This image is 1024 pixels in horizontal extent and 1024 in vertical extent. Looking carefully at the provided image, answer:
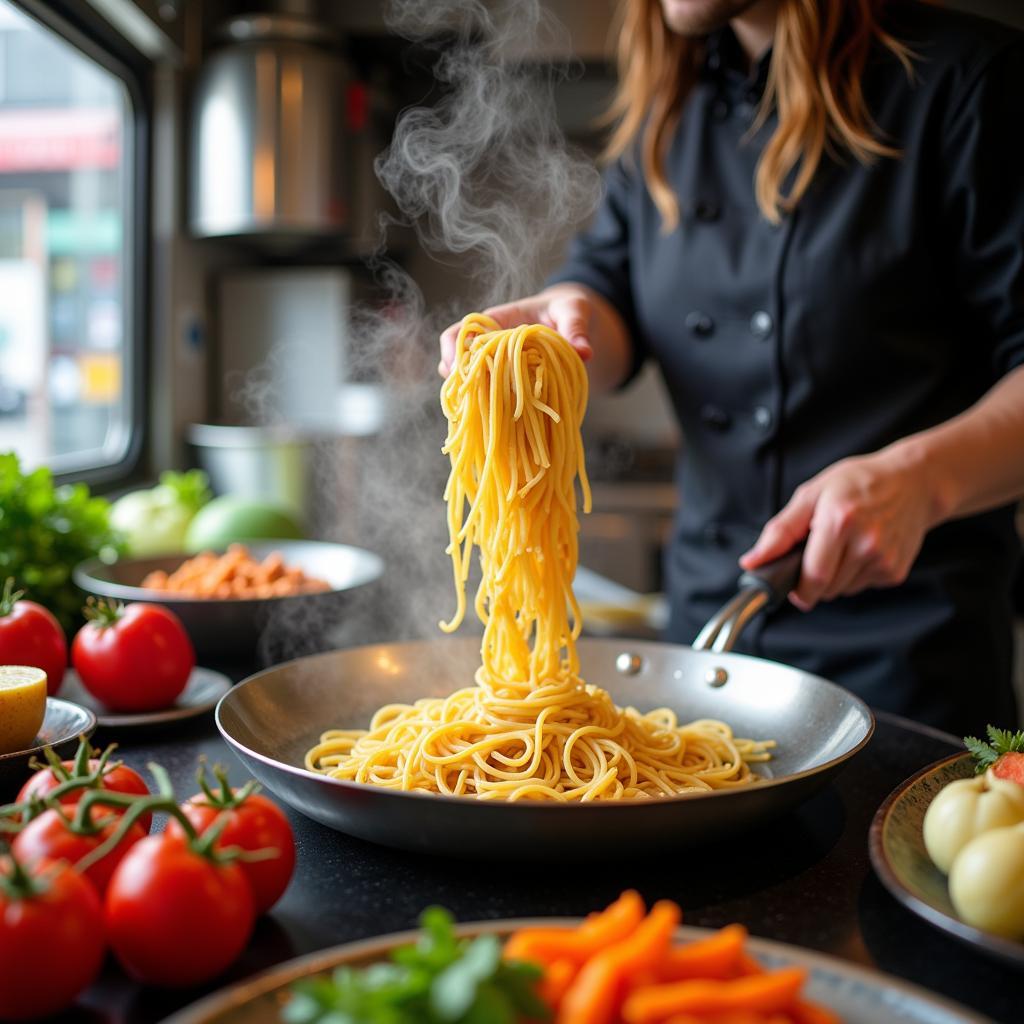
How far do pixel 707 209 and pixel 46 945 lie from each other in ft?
5.61

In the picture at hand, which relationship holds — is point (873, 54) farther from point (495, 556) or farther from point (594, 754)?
point (594, 754)

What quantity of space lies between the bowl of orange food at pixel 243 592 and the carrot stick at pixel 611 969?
1245 mm

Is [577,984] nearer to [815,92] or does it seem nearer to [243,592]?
[243,592]

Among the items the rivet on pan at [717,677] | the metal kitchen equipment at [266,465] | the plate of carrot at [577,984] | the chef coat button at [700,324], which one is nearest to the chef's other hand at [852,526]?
the rivet on pan at [717,677]

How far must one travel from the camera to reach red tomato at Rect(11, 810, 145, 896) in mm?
857

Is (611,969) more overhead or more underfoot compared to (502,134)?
more underfoot

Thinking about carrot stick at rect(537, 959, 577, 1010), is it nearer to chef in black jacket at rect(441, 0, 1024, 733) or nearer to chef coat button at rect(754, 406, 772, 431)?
chef in black jacket at rect(441, 0, 1024, 733)

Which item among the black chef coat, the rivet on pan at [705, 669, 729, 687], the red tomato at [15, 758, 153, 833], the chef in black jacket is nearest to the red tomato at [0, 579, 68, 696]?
the red tomato at [15, 758, 153, 833]

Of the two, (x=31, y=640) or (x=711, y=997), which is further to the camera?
(x=31, y=640)

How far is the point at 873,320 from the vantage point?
188 cm

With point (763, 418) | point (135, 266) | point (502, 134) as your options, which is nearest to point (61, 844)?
point (763, 418)

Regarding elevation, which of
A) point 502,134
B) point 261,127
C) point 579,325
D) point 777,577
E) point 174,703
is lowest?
point 174,703

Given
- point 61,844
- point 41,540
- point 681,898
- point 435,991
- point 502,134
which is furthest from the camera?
point 502,134

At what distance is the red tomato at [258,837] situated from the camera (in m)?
0.89
